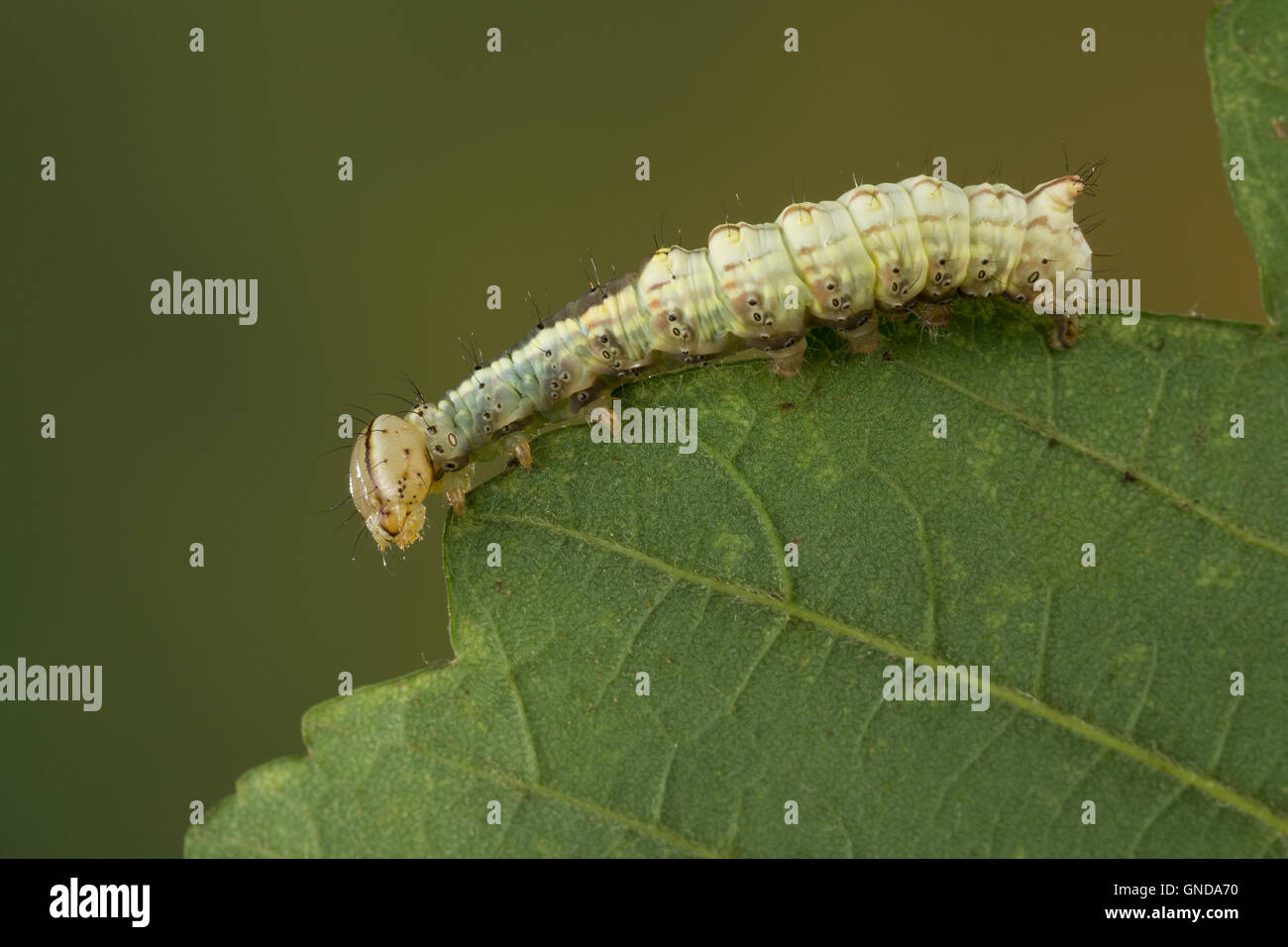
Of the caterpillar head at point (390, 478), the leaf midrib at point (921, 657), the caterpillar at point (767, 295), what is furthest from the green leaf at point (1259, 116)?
the caterpillar head at point (390, 478)

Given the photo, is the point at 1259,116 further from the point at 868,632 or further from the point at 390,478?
the point at 390,478

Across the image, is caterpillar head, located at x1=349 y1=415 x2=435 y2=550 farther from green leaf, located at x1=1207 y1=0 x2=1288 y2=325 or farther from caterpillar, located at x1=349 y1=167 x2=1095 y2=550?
green leaf, located at x1=1207 y1=0 x2=1288 y2=325

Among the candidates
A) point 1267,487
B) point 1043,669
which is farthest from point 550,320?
Result: point 1267,487

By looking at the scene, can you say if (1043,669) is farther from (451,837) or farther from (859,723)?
(451,837)

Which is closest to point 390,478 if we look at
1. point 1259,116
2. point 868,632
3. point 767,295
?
point 767,295

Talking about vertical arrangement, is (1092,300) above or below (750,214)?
below
